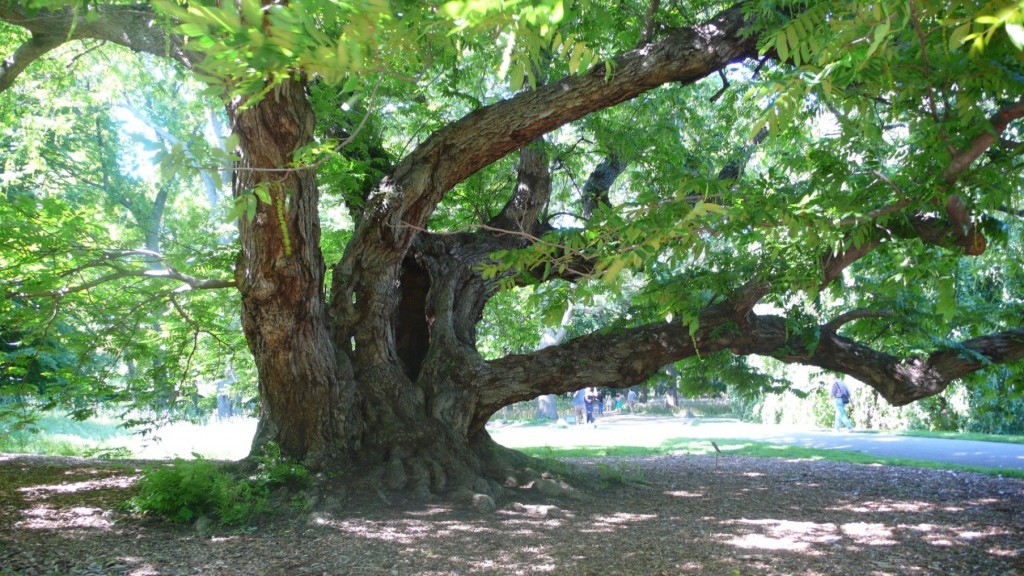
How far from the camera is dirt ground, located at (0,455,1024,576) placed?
5359 millimetres

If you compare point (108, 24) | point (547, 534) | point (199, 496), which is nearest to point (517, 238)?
point (547, 534)

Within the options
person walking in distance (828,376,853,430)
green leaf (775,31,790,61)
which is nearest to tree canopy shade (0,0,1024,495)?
green leaf (775,31,790,61)

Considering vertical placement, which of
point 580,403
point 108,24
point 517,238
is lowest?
point 580,403

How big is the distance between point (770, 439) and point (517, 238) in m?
11.2

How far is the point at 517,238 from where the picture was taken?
948 centimetres

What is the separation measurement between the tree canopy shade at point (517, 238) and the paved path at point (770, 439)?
578 centimetres

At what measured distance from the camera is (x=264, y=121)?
18.8ft

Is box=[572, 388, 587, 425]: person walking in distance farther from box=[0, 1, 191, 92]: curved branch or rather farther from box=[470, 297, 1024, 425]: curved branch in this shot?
box=[0, 1, 191, 92]: curved branch

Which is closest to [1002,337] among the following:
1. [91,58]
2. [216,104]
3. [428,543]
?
[428,543]

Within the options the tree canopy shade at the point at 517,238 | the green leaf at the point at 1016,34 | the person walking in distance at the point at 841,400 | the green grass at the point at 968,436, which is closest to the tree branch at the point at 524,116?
the tree canopy shade at the point at 517,238

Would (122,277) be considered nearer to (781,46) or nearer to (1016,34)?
(781,46)

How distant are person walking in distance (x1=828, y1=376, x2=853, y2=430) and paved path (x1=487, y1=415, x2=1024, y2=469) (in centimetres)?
52

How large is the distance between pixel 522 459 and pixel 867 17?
7.19 metres

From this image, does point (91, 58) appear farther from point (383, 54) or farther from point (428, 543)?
point (383, 54)
